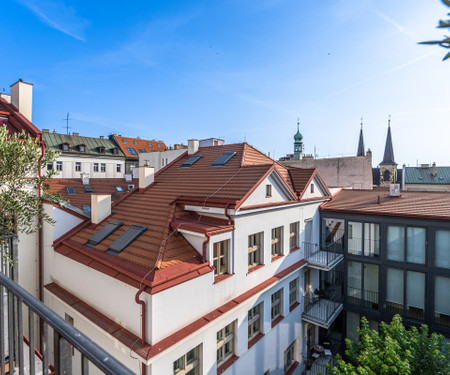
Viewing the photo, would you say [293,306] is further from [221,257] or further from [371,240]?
[221,257]

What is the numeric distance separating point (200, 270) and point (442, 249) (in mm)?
12769

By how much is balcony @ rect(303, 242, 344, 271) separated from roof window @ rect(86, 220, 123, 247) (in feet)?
32.4

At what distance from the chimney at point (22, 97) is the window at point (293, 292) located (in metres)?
15.4

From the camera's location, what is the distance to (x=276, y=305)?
13.0 metres

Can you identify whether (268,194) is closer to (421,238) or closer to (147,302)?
(147,302)

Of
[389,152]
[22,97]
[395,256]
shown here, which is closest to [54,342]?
[22,97]

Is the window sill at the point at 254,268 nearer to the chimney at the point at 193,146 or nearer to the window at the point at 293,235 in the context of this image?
the window at the point at 293,235

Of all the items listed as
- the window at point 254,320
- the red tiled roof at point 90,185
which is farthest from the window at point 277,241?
the red tiled roof at point 90,185

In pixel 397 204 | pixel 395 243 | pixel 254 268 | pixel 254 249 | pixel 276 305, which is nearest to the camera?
pixel 254 268

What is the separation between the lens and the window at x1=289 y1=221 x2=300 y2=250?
46.9ft

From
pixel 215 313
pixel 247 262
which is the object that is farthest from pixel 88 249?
pixel 247 262

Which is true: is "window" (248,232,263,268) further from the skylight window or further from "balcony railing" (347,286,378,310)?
"balcony railing" (347,286,378,310)

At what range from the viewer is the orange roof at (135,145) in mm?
51219

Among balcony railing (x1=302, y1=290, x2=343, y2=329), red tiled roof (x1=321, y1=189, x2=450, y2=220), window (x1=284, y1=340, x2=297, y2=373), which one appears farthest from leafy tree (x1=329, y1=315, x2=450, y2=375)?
red tiled roof (x1=321, y1=189, x2=450, y2=220)
